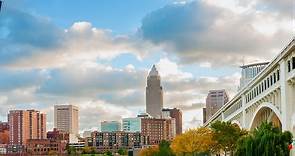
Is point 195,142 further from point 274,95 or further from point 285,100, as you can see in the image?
point 285,100

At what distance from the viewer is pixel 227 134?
87625mm

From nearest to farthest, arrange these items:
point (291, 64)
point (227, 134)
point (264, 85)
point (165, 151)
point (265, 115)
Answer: point (291, 64) < point (264, 85) < point (265, 115) < point (227, 134) < point (165, 151)

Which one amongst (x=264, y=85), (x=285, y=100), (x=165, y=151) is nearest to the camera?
(x=285, y=100)

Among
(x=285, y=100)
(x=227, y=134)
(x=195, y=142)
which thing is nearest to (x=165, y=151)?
(x=195, y=142)

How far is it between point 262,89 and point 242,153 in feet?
53.9

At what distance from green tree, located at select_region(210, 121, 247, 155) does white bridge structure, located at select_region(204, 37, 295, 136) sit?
9.35 ft

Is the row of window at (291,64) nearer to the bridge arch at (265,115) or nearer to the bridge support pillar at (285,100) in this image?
the bridge support pillar at (285,100)

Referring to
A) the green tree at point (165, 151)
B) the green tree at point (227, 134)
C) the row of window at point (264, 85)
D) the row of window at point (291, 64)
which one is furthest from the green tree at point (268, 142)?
the green tree at point (165, 151)

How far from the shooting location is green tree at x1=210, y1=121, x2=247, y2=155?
86.4 m

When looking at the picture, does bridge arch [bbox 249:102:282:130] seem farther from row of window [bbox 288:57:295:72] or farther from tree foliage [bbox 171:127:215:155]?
tree foliage [bbox 171:127:215:155]

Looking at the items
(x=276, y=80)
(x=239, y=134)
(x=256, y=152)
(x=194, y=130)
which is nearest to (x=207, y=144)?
(x=194, y=130)

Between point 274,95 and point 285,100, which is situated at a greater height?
point 274,95

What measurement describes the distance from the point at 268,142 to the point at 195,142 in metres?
46.8

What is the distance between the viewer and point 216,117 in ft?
471
